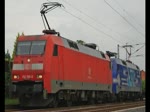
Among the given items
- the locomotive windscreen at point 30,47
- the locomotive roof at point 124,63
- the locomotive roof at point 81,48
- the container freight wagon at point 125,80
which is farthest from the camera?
the locomotive roof at point 124,63

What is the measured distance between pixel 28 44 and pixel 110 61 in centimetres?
1130

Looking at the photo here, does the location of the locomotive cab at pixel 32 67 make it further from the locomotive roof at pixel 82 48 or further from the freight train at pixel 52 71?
the locomotive roof at pixel 82 48

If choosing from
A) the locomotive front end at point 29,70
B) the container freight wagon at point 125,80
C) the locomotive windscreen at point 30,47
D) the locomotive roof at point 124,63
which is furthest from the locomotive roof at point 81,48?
the locomotive roof at point 124,63

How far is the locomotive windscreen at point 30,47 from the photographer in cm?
1970

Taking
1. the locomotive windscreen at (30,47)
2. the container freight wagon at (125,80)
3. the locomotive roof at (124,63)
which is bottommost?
the container freight wagon at (125,80)

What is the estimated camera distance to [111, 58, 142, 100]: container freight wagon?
104 feet

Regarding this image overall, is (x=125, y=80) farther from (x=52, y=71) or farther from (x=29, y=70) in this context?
(x=29, y=70)

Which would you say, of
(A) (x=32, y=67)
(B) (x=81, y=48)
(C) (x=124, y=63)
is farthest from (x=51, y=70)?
(C) (x=124, y=63)

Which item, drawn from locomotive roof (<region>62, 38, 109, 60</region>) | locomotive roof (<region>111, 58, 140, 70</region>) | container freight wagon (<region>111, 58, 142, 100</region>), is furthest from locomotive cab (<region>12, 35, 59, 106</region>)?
locomotive roof (<region>111, 58, 140, 70</region>)
